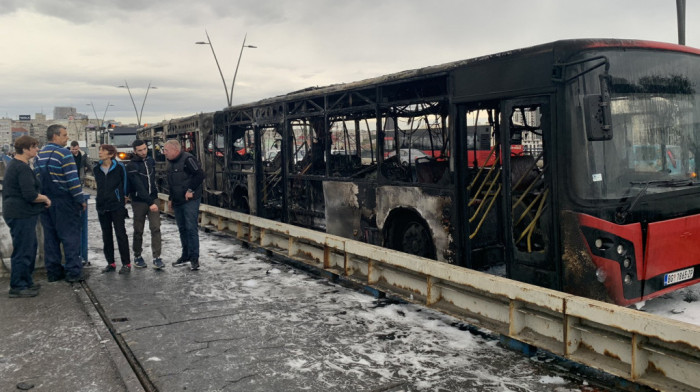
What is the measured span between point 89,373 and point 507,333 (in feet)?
11.1

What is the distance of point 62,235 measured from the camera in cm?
689

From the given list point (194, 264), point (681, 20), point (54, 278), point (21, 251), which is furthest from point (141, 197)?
point (681, 20)

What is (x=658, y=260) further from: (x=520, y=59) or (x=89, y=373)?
(x=89, y=373)

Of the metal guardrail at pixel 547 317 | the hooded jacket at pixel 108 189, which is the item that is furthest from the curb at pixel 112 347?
the metal guardrail at pixel 547 317

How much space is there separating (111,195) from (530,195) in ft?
17.7

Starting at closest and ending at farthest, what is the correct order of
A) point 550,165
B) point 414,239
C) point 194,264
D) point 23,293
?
point 550,165 → point 23,293 → point 414,239 → point 194,264

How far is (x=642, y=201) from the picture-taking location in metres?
4.93

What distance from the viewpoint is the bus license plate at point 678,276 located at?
506 centimetres

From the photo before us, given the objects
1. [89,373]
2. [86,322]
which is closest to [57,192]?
[86,322]

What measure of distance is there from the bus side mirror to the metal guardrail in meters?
1.40

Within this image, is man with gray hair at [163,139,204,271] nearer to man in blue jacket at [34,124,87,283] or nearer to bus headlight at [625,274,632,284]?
man in blue jacket at [34,124,87,283]

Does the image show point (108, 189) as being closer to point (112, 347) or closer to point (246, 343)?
point (112, 347)

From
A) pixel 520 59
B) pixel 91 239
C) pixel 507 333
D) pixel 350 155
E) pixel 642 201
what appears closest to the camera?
pixel 507 333

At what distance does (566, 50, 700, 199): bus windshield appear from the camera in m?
4.91
